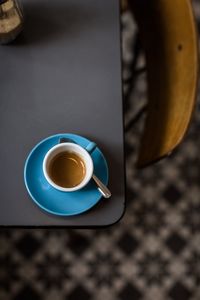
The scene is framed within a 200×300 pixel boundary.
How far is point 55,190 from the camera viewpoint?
780mm

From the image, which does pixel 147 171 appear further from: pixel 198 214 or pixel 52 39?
pixel 52 39

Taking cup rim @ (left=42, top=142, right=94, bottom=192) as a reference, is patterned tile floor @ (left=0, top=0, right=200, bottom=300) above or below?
below

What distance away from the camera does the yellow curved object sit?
0.92 metres

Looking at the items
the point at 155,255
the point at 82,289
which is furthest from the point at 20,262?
the point at 155,255

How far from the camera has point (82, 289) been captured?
1322mm

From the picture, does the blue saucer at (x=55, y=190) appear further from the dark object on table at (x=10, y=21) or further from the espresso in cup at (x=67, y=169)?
the dark object on table at (x=10, y=21)

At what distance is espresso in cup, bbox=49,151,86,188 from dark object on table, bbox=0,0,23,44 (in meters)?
0.24

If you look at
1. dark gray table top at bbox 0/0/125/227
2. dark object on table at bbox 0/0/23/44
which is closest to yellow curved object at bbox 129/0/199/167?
dark gray table top at bbox 0/0/125/227

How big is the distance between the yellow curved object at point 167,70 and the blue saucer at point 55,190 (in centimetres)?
20

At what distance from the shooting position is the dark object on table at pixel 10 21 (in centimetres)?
80

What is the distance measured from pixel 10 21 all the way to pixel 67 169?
11.3 inches

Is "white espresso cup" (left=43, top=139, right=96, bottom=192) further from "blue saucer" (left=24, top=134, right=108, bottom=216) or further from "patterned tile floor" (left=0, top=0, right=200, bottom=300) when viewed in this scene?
"patterned tile floor" (left=0, top=0, right=200, bottom=300)

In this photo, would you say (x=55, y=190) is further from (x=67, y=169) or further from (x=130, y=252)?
(x=130, y=252)

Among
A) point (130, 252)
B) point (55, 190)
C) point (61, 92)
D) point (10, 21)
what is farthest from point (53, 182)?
point (130, 252)
